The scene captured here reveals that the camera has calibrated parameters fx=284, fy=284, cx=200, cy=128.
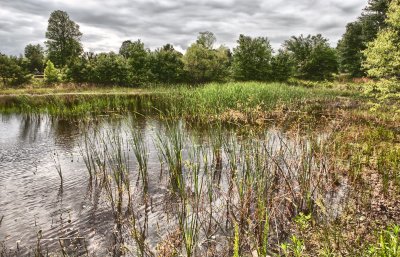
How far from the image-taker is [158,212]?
19.0 feet

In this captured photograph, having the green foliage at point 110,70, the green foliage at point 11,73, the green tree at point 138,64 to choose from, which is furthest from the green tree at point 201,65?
the green foliage at point 11,73

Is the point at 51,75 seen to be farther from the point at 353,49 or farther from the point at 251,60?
the point at 353,49

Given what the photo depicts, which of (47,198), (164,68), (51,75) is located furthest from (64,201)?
(51,75)

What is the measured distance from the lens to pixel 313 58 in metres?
47.7

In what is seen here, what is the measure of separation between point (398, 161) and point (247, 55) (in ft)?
129

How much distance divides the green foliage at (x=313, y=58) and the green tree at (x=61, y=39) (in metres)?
44.2

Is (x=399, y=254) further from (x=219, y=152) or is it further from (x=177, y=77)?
(x=177, y=77)

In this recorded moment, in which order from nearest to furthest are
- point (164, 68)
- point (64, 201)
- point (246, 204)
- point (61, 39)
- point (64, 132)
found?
point (246, 204) → point (64, 201) → point (64, 132) → point (164, 68) → point (61, 39)

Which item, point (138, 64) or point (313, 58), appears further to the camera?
point (313, 58)

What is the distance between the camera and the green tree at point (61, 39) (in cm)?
5841

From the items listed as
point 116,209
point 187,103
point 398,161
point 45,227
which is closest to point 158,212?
point 116,209

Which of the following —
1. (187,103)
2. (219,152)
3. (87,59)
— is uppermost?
(87,59)

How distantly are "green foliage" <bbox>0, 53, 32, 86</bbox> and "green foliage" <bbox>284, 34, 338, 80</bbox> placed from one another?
4189 centimetres

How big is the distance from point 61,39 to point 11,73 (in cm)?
2554
